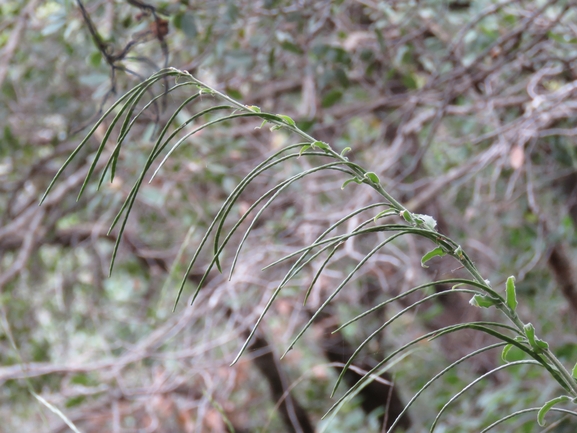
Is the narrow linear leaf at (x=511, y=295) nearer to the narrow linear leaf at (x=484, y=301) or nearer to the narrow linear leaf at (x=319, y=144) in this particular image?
the narrow linear leaf at (x=484, y=301)

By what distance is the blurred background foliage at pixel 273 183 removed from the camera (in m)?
1.68

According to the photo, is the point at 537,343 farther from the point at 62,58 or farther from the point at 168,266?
the point at 62,58

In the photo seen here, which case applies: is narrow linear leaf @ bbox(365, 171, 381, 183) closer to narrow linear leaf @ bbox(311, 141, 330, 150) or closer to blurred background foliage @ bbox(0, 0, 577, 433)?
narrow linear leaf @ bbox(311, 141, 330, 150)

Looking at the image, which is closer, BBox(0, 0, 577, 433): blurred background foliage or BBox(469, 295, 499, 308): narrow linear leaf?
BBox(469, 295, 499, 308): narrow linear leaf

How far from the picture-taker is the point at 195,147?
79.4 inches

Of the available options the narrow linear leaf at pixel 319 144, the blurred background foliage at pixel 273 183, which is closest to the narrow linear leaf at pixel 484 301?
the narrow linear leaf at pixel 319 144

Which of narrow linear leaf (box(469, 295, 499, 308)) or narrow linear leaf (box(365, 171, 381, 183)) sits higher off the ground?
narrow linear leaf (box(365, 171, 381, 183))

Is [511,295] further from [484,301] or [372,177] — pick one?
[372,177]

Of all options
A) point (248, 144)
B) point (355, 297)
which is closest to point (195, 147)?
point (248, 144)

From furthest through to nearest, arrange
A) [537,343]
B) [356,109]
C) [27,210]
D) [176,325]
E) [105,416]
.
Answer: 1. [27,210]
2. [356,109]
3. [105,416]
4. [176,325]
5. [537,343]

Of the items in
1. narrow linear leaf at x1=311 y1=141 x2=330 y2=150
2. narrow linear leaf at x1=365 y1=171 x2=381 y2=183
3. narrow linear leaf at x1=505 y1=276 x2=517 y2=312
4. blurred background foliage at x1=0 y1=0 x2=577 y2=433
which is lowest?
blurred background foliage at x1=0 y1=0 x2=577 y2=433

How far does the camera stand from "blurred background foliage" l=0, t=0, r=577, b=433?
1680mm

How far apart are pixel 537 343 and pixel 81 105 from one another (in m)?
2.09

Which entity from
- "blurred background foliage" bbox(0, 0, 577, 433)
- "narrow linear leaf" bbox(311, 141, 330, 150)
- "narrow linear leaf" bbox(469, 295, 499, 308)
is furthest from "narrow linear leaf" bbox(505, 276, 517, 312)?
"blurred background foliage" bbox(0, 0, 577, 433)
